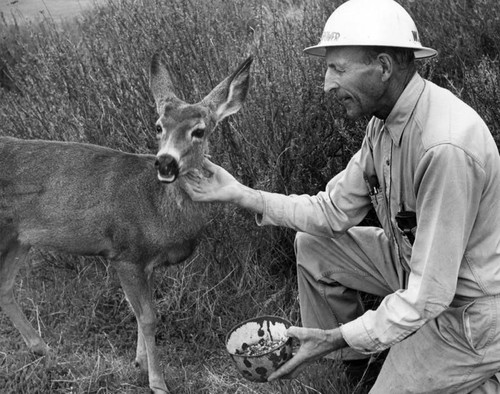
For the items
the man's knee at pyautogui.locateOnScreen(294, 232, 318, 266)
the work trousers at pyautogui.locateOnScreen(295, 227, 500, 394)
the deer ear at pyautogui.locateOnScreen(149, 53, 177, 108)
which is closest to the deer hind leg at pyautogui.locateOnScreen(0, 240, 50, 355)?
the deer ear at pyautogui.locateOnScreen(149, 53, 177, 108)

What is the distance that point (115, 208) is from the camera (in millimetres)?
4555

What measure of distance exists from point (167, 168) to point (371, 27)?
1.18 m

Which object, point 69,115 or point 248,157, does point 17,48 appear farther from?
point 248,157

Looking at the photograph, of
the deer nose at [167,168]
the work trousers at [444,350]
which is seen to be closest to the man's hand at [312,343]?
the work trousers at [444,350]

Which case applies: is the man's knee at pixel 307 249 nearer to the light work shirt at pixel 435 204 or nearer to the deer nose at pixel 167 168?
the light work shirt at pixel 435 204

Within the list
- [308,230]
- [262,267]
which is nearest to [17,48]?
[262,267]

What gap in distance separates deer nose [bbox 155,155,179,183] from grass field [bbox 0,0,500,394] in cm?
123

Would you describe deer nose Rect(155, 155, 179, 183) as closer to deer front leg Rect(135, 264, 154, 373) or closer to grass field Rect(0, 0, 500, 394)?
deer front leg Rect(135, 264, 154, 373)

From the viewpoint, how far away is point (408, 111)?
3377 mm

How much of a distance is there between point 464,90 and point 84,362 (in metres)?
3.01

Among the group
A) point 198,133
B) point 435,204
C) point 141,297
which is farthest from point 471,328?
point 141,297

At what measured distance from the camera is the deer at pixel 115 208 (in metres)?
4.45

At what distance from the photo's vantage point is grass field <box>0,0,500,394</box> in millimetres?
4508

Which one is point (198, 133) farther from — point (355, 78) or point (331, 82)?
point (355, 78)
